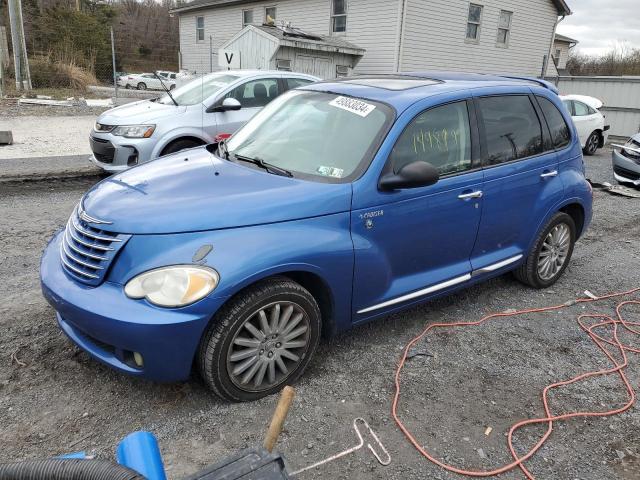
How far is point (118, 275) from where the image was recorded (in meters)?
2.75

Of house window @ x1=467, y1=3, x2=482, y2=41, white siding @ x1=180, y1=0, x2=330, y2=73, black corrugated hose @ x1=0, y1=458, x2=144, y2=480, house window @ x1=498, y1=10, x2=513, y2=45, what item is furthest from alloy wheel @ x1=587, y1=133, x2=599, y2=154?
black corrugated hose @ x1=0, y1=458, x2=144, y2=480

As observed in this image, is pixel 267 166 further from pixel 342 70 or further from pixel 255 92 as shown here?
pixel 342 70

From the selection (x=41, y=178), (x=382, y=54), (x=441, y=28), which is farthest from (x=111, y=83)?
(x=41, y=178)

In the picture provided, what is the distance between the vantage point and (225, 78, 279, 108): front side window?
8.14 meters

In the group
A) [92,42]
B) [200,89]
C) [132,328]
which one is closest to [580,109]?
[200,89]

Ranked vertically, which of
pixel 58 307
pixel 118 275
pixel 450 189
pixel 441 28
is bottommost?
pixel 58 307

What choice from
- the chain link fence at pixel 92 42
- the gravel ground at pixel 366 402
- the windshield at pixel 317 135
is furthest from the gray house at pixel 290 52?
the gravel ground at pixel 366 402

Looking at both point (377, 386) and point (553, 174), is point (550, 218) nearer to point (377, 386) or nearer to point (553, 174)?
point (553, 174)

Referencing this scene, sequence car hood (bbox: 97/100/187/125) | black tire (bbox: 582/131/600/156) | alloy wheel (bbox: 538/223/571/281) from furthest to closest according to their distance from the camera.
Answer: black tire (bbox: 582/131/600/156)
car hood (bbox: 97/100/187/125)
alloy wheel (bbox: 538/223/571/281)

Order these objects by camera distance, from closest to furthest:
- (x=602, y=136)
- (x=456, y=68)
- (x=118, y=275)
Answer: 1. (x=118, y=275)
2. (x=602, y=136)
3. (x=456, y=68)

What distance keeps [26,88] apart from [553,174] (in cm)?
2124

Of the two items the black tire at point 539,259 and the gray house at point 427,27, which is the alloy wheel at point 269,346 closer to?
the black tire at point 539,259

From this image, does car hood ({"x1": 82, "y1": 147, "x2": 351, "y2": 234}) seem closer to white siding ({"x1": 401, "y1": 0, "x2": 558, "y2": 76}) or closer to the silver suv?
the silver suv

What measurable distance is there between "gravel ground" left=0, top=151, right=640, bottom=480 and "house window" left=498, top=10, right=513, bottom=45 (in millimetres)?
20643
